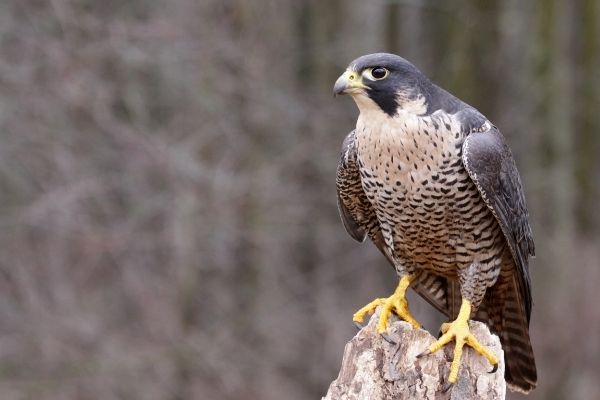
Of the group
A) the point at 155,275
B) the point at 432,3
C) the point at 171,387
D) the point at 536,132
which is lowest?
the point at 171,387

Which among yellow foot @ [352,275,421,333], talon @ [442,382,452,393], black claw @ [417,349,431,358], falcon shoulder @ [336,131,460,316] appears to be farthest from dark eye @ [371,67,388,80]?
talon @ [442,382,452,393]

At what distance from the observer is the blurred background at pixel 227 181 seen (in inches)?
350

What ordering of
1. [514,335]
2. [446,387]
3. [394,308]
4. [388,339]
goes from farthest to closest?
[514,335], [394,308], [388,339], [446,387]

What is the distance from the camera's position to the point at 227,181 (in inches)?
394

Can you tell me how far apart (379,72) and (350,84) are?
0.13m

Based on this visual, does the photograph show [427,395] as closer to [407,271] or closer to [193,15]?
[407,271]

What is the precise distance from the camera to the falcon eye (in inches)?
186

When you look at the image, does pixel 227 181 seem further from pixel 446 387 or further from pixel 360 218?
pixel 446 387

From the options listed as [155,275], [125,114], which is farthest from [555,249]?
[125,114]

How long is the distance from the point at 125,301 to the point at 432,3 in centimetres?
619

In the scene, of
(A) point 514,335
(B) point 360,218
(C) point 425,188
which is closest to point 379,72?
(C) point 425,188

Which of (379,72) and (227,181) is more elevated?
(379,72)

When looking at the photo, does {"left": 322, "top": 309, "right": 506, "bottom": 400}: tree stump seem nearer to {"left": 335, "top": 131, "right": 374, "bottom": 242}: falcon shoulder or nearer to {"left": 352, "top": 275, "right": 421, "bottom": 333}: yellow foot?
{"left": 352, "top": 275, "right": 421, "bottom": 333}: yellow foot

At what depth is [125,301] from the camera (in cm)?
1149
